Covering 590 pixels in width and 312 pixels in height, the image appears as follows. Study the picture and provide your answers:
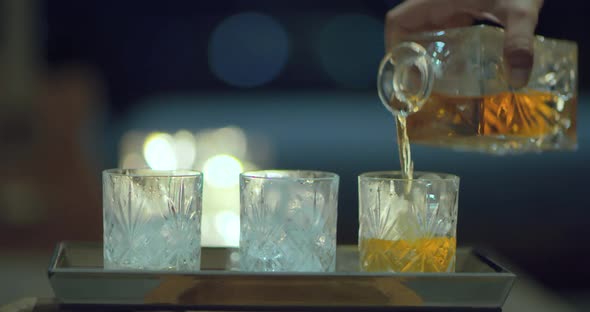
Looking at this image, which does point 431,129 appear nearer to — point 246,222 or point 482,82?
point 482,82

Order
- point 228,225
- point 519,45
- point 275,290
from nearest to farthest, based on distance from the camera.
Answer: point 275,290, point 519,45, point 228,225

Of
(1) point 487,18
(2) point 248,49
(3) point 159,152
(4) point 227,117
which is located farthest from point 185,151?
(1) point 487,18

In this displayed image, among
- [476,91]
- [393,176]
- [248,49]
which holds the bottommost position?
[393,176]

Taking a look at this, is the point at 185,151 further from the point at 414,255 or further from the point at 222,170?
the point at 414,255

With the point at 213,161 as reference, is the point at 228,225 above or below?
below

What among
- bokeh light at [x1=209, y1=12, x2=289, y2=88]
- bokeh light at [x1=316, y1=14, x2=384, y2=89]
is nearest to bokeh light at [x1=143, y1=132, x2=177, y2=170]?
bokeh light at [x1=209, y1=12, x2=289, y2=88]

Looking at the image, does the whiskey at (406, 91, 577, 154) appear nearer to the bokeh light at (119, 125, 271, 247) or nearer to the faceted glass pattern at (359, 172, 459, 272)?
the faceted glass pattern at (359, 172, 459, 272)
